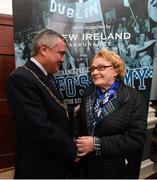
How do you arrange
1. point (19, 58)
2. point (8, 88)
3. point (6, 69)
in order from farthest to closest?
point (6, 69) → point (19, 58) → point (8, 88)

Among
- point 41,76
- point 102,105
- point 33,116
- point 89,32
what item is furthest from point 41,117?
point 89,32

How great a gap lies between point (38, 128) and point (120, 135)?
47 cm

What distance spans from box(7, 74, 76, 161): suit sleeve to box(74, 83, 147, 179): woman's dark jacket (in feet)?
0.71

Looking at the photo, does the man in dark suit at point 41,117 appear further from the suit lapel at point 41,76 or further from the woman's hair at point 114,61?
the woman's hair at point 114,61

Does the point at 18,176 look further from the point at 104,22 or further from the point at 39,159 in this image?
the point at 104,22

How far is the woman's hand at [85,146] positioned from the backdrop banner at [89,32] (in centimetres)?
58

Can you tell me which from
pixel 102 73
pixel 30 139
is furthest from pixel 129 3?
pixel 30 139

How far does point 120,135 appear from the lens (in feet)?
5.72

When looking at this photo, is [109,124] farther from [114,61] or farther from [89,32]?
[89,32]

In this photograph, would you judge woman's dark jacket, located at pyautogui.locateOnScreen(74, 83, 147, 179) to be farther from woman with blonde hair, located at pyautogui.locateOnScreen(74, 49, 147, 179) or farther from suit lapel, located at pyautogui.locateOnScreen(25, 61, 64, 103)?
suit lapel, located at pyautogui.locateOnScreen(25, 61, 64, 103)

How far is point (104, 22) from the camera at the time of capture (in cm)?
219

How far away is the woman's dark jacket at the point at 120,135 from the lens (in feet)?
5.67

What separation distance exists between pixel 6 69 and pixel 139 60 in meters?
1.96

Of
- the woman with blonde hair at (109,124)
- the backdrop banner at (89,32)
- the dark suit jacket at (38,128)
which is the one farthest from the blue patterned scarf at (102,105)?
the backdrop banner at (89,32)
